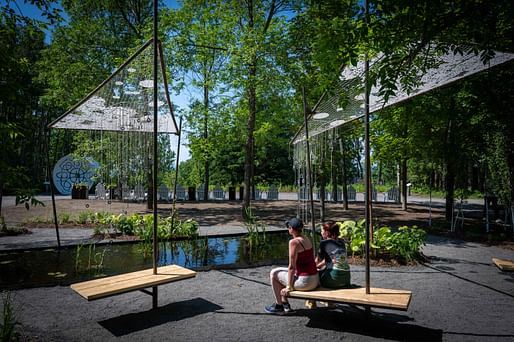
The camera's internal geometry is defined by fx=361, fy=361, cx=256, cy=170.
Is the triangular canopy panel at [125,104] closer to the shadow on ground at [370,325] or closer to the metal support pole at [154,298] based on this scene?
the metal support pole at [154,298]

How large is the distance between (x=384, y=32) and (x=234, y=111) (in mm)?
13576

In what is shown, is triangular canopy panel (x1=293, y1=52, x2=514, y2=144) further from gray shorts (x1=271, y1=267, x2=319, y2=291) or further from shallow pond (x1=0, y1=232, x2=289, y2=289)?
shallow pond (x1=0, y1=232, x2=289, y2=289)

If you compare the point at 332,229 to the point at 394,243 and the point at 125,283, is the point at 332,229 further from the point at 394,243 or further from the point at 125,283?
the point at 394,243

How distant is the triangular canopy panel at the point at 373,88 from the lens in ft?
17.8

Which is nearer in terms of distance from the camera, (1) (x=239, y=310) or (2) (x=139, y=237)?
(1) (x=239, y=310)

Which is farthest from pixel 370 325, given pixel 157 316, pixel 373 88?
pixel 373 88

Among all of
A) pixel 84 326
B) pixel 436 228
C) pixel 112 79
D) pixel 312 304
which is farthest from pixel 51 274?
pixel 436 228

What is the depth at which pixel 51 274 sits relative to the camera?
7598 millimetres

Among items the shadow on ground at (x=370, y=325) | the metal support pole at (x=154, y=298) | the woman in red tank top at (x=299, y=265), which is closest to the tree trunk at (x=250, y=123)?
the metal support pole at (x=154, y=298)

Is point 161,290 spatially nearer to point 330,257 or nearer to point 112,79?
point 330,257

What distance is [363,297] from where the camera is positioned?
15.5 ft

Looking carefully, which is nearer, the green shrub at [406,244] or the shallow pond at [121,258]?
the shallow pond at [121,258]

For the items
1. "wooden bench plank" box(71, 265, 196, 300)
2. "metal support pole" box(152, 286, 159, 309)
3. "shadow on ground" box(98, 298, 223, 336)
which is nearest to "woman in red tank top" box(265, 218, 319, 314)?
"shadow on ground" box(98, 298, 223, 336)

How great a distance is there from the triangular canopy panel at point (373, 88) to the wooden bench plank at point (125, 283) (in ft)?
12.9
